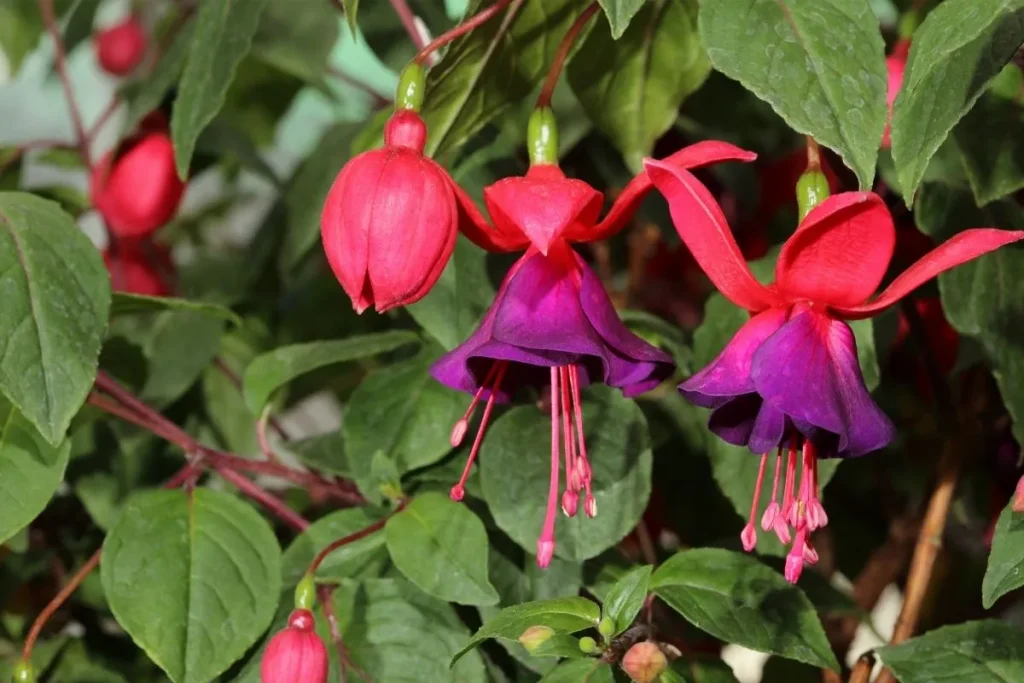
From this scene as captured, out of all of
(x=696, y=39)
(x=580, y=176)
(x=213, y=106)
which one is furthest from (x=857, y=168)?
(x=580, y=176)

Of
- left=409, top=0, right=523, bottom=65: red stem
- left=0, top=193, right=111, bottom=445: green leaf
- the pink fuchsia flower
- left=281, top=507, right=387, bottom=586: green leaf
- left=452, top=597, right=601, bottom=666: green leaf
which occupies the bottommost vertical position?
left=281, top=507, right=387, bottom=586: green leaf

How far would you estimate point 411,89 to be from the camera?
1.56ft

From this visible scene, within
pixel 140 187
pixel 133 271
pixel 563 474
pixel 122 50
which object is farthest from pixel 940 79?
pixel 122 50

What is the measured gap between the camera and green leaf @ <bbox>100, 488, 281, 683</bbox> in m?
0.56

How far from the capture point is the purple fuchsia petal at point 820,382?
16.8 inches

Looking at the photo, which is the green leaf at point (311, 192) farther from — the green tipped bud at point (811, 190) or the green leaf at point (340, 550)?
the green tipped bud at point (811, 190)

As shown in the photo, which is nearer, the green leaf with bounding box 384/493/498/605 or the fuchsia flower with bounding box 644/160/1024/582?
the fuchsia flower with bounding box 644/160/1024/582

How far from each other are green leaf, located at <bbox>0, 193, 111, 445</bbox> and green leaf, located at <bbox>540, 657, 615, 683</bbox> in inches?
9.7

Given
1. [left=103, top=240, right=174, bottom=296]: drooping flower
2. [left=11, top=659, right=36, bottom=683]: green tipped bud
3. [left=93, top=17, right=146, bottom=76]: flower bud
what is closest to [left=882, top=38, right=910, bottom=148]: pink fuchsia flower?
[left=11, top=659, right=36, bottom=683]: green tipped bud

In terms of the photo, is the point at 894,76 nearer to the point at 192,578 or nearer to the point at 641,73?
the point at 641,73

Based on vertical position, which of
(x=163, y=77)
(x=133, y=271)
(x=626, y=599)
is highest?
(x=163, y=77)

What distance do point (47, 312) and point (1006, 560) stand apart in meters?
0.44

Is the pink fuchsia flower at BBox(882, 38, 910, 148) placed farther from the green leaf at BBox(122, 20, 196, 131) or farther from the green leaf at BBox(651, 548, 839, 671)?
the green leaf at BBox(122, 20, 196, 131)

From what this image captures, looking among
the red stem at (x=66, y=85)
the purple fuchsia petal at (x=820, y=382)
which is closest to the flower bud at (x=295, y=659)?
→ the purple fuchsia petal at (x=820, y=382)
